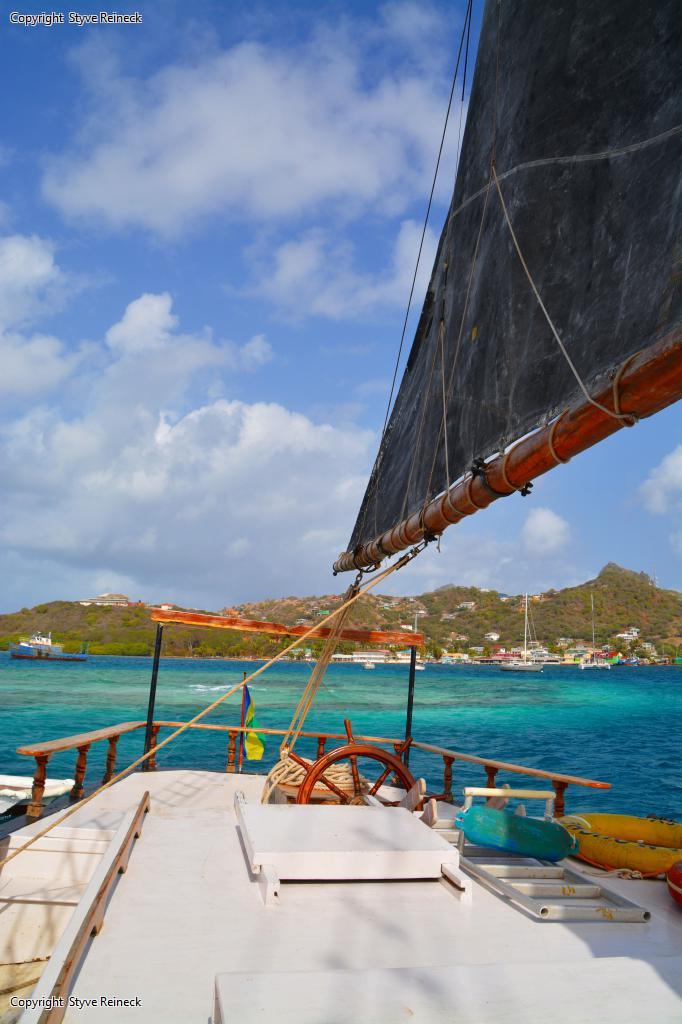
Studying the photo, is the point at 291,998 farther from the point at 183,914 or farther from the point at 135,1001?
the point at 183,914

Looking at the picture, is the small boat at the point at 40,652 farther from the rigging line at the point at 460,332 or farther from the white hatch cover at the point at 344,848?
the white hatch cover at the point at 344,848

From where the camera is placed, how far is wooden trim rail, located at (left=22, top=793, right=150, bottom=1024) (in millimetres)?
2242

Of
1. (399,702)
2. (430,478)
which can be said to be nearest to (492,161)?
(430,478)

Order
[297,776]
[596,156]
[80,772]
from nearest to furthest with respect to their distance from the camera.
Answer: [596,156] → [80,772] → [297,776]

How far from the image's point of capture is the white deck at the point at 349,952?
207cm

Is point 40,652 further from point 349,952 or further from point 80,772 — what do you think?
point 349,952

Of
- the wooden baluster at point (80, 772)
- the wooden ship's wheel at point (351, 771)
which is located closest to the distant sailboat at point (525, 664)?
the wooden ship's wheel at point (351, 771)

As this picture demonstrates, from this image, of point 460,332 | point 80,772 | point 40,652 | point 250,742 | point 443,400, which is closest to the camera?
point 443,400

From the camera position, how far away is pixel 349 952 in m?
2.91

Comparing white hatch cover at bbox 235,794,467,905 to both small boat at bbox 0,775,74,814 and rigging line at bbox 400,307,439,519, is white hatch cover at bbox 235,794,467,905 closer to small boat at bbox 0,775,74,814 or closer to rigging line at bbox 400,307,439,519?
rigging line at bbox 400,307,439,519

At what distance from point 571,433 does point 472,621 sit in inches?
5017

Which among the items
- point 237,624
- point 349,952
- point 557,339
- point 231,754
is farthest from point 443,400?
point 231,754

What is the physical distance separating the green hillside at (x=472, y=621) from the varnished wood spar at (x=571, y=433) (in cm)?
10891

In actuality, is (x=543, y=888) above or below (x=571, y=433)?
below
